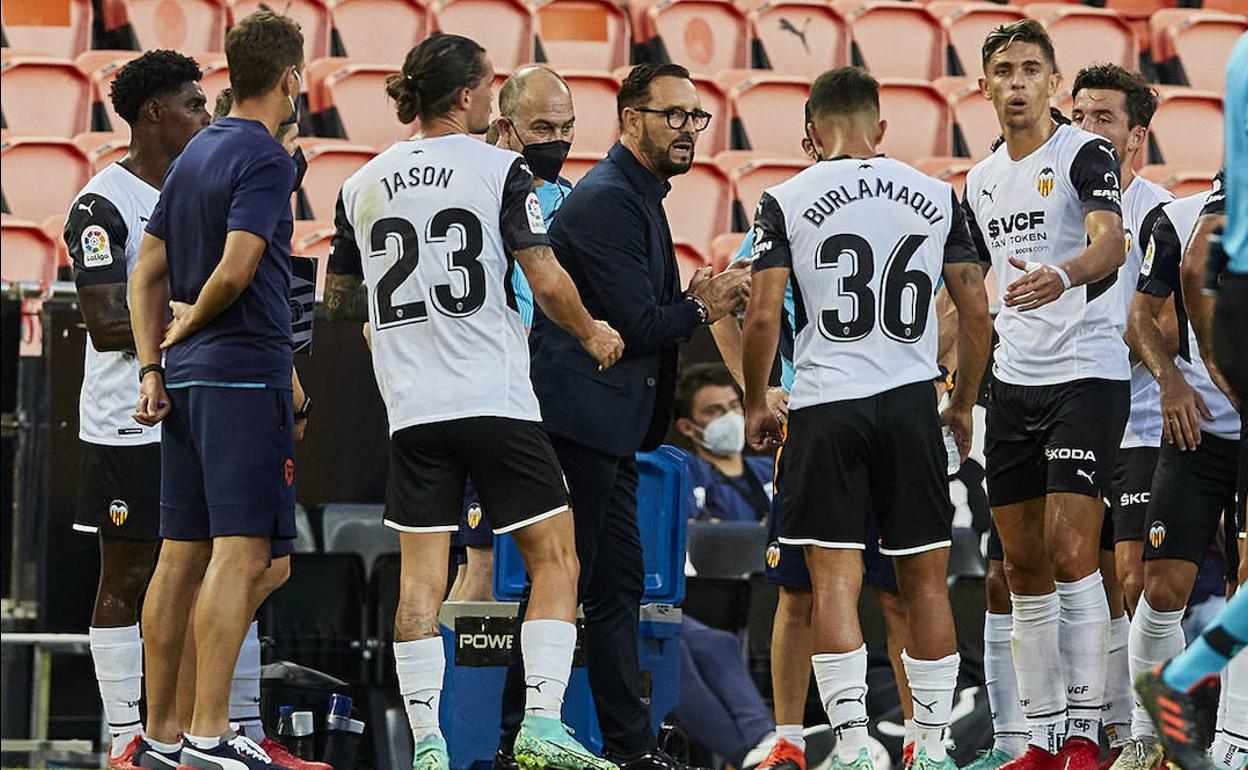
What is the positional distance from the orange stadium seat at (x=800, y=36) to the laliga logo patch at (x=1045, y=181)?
21.6 feet

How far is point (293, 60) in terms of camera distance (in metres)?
5.64

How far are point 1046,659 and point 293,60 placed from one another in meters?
3.02

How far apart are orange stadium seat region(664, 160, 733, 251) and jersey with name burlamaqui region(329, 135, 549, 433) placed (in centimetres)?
554

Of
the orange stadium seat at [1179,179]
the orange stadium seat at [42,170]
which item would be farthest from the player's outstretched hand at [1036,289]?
the orange stadium seat at [42,170]

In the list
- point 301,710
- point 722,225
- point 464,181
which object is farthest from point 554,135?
point 722,225

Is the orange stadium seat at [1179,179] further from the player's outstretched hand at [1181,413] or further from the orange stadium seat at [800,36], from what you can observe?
the player's outstretched hand at [1181,413]

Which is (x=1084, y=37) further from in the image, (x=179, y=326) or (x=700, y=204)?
(x=179, y=326)

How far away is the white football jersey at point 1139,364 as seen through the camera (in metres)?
6.80

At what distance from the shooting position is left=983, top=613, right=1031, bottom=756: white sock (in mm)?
6426

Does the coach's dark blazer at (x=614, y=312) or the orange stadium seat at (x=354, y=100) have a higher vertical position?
the orange stadium seat at (x=354, y=100)

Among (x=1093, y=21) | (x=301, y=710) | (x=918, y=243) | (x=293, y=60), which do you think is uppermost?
(x=1093, y=21)

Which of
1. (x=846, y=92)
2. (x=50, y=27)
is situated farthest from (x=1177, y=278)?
(x=50, y=27)

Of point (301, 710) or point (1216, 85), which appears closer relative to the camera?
point (301, 710)

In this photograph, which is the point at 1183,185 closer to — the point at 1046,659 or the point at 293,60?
the point at 1046,659
